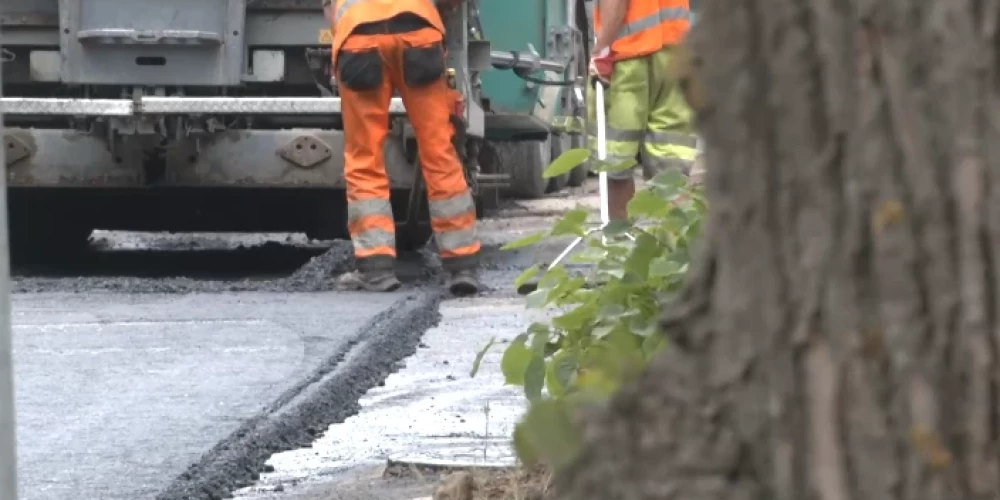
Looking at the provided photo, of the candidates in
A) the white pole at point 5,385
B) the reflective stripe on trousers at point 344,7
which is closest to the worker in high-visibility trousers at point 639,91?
the reflective stripe on trousers at point 344,7

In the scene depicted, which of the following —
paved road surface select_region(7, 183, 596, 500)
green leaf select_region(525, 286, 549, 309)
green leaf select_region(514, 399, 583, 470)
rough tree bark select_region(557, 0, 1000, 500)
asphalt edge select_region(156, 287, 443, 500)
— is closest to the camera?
rough tree bark select_region(557, 0, 1000, 500)

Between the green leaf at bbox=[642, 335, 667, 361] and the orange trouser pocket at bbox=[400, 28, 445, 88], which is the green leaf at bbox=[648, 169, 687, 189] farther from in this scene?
the orange trouser pocket at bbox=[400, 28, 445, 88]

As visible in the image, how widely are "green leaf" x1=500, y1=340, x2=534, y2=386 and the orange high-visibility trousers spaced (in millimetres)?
3425

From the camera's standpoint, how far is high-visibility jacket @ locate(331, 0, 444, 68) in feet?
19.5

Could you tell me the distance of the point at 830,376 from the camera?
3.38 ft

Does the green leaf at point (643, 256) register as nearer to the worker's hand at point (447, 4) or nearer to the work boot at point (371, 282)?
the work boot at point (371, 282)

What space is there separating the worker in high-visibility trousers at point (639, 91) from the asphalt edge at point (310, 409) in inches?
33.0

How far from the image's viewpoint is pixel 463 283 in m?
6.18

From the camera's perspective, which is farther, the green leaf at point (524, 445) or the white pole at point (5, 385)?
the white pole at point (5, 385)

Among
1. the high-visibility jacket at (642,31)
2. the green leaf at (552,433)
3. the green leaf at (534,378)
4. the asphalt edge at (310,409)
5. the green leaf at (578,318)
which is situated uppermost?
the high-visibility jacket at (642,31)

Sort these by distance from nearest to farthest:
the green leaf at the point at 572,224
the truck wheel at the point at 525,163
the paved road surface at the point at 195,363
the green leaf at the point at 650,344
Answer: the green leaf at the point at 650,344 < the green leaf at the point at 572,224 < the paved road surface at the point at 195,363 < the truck wheel at the point at 525,163

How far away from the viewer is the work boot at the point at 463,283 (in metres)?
6.18

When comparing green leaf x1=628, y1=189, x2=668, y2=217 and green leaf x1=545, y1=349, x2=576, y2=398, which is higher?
green leaf x1=628, y1=189, x2=668, y2=217

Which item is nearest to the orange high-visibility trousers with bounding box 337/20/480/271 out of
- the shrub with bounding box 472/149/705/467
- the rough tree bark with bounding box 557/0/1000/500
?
the shrub with bounding box 472/149/705/467
